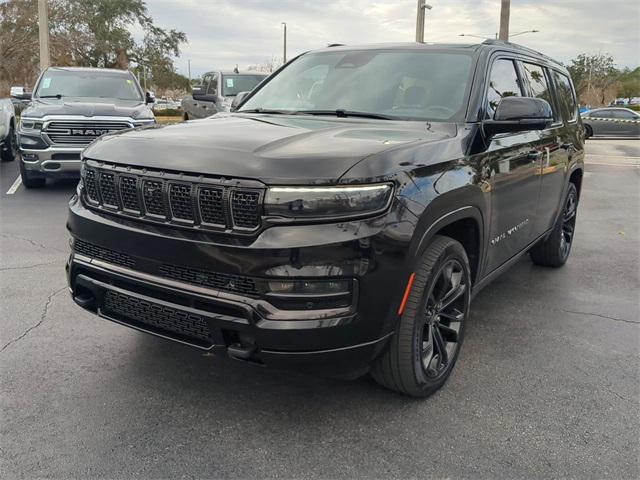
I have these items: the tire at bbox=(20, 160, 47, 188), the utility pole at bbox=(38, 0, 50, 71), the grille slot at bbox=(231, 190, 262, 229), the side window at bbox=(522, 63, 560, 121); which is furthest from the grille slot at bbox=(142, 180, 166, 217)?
the utility pole at bbox=(38, 0, 50, 71)

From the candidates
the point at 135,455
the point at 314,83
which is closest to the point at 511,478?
the point at 135,455

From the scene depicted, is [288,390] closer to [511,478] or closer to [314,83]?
[511,478]

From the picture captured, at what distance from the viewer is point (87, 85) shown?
32.1ft

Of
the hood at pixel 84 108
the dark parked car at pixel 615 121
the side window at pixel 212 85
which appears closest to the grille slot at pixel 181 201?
the hood at pixel 84 108

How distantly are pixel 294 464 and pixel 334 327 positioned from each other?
63 centimetres

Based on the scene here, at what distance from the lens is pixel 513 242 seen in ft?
13.4

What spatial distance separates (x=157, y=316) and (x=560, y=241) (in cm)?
422

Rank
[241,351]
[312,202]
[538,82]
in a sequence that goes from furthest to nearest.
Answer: [538,82] → [241,351] → [312,202]

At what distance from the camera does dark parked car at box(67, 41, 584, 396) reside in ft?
7.92

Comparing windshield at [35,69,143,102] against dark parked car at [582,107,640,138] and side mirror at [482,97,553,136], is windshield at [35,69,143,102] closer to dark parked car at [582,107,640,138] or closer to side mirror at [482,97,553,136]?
side mirror at [482,97,553,136]

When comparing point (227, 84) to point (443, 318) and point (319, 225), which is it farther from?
point (319, 225)

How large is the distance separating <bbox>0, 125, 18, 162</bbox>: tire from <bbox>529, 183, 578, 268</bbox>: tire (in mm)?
10754

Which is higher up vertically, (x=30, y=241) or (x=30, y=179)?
(x=30, y=179)

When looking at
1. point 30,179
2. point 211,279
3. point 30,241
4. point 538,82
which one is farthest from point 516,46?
point 30,179
